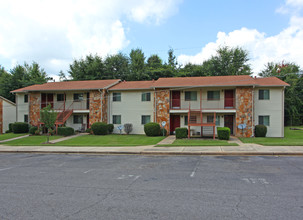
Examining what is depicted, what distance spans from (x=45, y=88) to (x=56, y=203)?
2443cm

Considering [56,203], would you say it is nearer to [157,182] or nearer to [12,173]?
[157,182]

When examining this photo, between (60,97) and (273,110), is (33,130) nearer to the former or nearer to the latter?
(60,97)

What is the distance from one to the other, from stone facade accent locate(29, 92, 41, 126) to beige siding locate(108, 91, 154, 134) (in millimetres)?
8721

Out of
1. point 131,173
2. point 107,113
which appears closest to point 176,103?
point 107,113

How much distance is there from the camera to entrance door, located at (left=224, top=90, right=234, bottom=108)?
23297mm

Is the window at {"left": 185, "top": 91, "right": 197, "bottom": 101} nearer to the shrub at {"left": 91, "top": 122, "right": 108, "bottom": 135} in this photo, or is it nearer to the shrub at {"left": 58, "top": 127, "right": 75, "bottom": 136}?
the shrub at {"left": 91, "top": 122, "right": 108, "bottom": 135}

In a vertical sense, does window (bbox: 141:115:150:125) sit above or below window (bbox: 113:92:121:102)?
below

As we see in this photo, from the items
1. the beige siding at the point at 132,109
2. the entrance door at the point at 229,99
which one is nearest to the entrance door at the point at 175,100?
the beige siding at the point at 132,109

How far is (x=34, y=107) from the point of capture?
27.5 meters

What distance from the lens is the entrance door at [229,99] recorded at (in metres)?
23.3

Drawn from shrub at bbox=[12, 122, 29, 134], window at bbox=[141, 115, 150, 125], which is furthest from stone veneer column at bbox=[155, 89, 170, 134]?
shrub at bbox=[12, 122, 29, 134]

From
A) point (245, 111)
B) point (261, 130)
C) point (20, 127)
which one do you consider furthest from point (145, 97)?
point (20, 127)

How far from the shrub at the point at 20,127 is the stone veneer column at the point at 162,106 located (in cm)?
1620

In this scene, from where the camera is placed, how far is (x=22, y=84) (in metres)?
40.9
